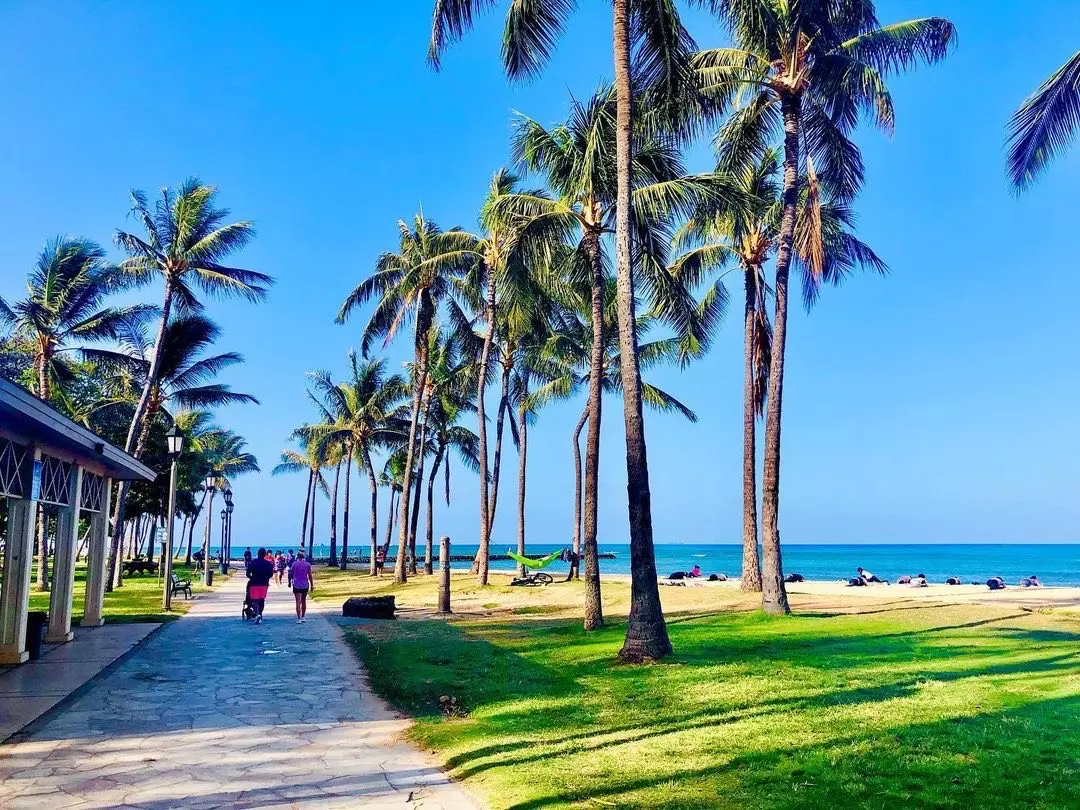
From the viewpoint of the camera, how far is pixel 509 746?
682 cm

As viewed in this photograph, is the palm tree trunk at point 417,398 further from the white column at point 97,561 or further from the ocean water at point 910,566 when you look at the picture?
the ocean water at point 910,566

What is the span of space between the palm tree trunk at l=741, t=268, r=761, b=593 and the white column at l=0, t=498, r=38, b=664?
15.1 m

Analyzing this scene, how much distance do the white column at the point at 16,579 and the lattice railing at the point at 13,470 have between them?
235 mm

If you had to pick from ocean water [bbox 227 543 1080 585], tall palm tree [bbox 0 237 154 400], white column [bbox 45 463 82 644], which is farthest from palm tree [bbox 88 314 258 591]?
ocean water [bbox 227 543 1080 585]

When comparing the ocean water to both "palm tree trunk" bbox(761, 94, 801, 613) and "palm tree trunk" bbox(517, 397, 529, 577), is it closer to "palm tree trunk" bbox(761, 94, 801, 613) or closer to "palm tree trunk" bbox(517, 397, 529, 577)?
"palm tree trunk" bbox(517, 397, 529, 577)

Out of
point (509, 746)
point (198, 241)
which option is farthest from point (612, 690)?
point (198, 241)

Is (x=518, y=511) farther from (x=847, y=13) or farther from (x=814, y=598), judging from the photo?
(x=847, y=13)

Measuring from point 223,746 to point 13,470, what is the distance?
6.31m

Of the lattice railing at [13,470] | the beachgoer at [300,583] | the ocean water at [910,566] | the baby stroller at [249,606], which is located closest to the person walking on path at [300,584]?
the beachgoer at [300,583]

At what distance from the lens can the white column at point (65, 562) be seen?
13570 mm

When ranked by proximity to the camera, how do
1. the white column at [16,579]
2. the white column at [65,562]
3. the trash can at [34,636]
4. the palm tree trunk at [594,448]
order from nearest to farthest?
the white column at [16,579] → the trash can at [34,636] → the white column at [65,562] → the palm tree trunk at [594,448]

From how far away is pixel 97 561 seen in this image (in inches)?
651

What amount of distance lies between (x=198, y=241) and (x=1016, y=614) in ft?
78.4

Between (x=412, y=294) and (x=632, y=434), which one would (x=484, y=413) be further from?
(x=632, y=434)
